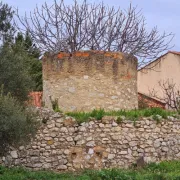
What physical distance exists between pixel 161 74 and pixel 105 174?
17.4m

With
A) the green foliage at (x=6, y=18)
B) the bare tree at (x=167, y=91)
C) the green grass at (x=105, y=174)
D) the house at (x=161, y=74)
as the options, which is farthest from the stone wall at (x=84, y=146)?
the house at (x=161, y=74)

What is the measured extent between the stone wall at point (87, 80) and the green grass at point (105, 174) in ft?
9.02

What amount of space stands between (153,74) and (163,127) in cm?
1457

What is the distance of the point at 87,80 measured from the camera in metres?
14.1

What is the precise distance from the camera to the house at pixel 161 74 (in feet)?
87.0

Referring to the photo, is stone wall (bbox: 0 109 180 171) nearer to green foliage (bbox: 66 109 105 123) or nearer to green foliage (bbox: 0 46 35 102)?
green foliage (bbox: 66 109 105 123)

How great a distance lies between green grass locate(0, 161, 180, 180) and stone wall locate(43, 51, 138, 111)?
108 inches

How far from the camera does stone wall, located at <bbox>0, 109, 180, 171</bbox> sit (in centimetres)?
1254

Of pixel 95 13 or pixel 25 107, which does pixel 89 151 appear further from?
pixel 95 13

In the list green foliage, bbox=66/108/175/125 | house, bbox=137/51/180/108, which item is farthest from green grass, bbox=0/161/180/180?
house, bbox=137/51/180/108

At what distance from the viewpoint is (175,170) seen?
40.2ft

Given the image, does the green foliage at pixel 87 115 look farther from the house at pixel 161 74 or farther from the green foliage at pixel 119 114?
the house at pixel 161 74

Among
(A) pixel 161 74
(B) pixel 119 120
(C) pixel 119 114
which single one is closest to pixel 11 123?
(B) pixel 119 120

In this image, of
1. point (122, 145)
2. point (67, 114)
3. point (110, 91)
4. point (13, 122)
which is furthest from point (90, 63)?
point (13, 122)
